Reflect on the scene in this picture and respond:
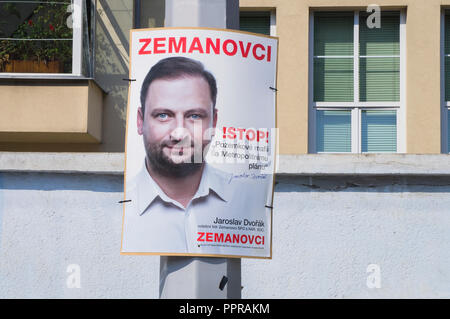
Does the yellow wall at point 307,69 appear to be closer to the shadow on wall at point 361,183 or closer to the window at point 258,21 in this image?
the window at point 258,21

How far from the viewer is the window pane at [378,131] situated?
10.6 metres

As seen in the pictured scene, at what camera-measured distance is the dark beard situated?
5141mm

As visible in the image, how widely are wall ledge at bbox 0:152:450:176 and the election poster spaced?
3.03m

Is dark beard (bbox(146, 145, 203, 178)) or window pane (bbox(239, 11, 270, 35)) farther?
window pane (bbox(239, 11, 270, 35))

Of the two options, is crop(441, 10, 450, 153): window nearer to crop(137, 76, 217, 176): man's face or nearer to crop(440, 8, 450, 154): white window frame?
crop(440, 8, 450, 154): white window frame

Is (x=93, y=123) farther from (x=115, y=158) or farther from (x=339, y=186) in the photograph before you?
(x=339, y=186)

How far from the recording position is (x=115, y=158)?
8.34 metres

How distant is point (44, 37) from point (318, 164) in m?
4.07

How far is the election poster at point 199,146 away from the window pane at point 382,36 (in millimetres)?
5721

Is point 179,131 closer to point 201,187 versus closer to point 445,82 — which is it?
point 201,187

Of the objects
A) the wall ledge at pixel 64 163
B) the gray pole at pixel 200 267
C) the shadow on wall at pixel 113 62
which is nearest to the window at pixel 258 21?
the shadow on wall at pixel 113 62

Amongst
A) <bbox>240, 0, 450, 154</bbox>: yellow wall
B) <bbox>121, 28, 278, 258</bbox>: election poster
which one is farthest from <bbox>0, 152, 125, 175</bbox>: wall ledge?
<bbox>121, 28, 278, 258</bbox>: election poster

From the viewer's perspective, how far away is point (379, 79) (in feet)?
35.2

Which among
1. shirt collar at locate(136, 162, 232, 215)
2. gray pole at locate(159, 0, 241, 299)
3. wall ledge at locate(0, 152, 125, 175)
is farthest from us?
wall ledge at locate(0, 152, 125, 175)
